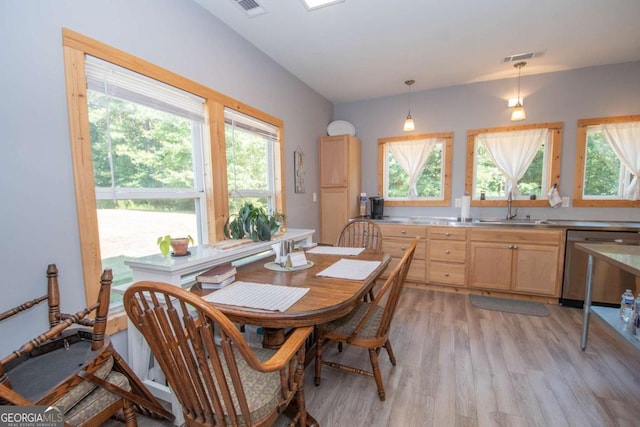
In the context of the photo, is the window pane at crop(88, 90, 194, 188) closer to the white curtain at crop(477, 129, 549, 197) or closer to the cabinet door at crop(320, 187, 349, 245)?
the cabinet door at crop(320, 187, 349, 245)

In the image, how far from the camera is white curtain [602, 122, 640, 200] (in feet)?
9.49

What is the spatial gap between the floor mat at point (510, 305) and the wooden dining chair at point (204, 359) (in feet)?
8.51

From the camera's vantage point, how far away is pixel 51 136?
4.22 feet

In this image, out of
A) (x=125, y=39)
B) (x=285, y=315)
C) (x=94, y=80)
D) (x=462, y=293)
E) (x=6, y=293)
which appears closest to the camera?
(x=285, y=315)

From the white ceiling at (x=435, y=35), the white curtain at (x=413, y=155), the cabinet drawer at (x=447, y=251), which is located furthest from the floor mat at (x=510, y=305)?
the white ceiling at (x=435, y=35)

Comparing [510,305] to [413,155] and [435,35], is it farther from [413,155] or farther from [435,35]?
[435,35]

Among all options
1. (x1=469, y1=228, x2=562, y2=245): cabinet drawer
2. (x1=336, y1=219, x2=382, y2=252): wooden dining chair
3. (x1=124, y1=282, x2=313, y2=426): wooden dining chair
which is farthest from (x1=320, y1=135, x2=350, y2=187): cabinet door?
(x1=124, y1=282, x2=313, y2=426): wooden dining chair

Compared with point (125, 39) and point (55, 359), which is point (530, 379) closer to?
point (55, 359)

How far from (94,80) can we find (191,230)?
1083 mm

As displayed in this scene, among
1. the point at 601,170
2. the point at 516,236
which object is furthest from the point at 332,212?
the point at 601,170

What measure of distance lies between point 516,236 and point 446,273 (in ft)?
2.74

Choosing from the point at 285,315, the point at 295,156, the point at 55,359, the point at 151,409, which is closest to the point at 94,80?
the point at 55,359

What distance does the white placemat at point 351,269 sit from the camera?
152 centimetres

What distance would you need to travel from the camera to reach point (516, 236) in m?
2.90
